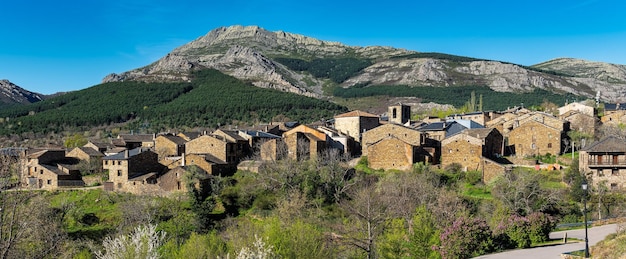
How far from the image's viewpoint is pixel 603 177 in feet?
133

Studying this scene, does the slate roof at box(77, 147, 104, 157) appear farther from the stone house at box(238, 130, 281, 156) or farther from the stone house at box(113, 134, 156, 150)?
the stone house at box(238, 130, 281, 156)

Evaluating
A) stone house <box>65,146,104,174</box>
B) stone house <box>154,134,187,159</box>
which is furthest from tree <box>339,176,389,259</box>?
stone house <box>65,146,104,174</box>

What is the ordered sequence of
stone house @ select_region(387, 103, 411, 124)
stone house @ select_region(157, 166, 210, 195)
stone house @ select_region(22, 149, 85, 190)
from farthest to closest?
stone house @ select_region(387, 103, 411, 124), stone house @ select_region(22, 149, 85, 190), stone house @ select_region(157, 166, 210, 195)

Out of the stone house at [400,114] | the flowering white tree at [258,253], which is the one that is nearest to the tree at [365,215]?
the flowering white tree at [258,253]

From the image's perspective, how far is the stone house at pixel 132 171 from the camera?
47.5 m

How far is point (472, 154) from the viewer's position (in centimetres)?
4538

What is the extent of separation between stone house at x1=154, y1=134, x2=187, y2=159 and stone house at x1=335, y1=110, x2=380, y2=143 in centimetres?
1781

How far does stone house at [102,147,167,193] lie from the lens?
1870 inches

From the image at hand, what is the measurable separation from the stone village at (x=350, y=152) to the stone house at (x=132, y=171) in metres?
0.09

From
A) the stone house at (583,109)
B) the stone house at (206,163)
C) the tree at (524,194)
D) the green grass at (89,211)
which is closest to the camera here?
the tree at (524,194)

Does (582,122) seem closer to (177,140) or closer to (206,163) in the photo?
(206,163)

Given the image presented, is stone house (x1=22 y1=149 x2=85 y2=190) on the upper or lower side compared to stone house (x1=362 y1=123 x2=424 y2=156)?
lower

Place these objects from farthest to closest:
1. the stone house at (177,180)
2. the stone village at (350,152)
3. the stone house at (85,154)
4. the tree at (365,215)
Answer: the stone house at (85,154) → the stone house at (177,180) → the stone village at (350,152) → the tree at (365,215)

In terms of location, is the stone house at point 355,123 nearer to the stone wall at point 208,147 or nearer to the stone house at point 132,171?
the stone wall at point 208,147
